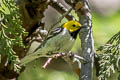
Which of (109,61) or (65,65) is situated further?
(65,65)

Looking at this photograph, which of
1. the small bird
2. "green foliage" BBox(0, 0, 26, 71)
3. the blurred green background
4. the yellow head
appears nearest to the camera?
"green foliage" BBox(0, 0, 26, 71)

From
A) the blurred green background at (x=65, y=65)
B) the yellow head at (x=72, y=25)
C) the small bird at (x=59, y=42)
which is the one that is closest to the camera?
the small bird at (x=59, y=42)


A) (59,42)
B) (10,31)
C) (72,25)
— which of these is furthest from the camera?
(72,25)

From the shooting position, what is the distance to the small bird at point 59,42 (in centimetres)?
241

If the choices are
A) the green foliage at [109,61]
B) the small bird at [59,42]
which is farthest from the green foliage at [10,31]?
the small bird at [59,42]

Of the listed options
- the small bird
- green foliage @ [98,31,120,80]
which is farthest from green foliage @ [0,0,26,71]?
the small bird

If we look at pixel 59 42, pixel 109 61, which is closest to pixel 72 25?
pixel 59 42

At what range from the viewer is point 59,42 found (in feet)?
8.23

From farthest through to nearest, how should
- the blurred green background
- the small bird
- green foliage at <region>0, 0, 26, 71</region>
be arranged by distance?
the blurred green background < the small bird < green foliage at <region>0, 0, 26, 71</region>

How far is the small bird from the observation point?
241cm

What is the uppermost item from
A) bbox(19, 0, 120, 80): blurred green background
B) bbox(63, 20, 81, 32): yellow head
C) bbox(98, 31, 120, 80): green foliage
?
bbox(98, 31, 120, 80): green foliage

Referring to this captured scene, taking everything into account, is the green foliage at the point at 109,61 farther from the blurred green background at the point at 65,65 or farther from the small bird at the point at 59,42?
the blurred green background at the point at 65,65

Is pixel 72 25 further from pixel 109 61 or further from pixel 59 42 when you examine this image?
pixel 109 61

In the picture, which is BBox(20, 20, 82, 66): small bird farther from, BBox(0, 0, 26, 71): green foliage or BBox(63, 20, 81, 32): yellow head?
BBox(0, 0, 26, 71): green foliage
